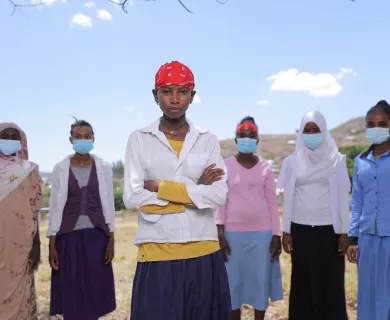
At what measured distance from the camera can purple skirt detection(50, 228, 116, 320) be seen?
5.08m

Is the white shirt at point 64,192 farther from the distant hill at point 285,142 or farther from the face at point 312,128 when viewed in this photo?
the distant hill at point 285,142

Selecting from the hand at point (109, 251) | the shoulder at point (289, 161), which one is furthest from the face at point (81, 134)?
the shoulder at point (289, 161)

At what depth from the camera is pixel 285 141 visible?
247 ft

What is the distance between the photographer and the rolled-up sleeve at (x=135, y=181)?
2.78 meters

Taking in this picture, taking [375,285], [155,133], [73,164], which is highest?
[155,133]

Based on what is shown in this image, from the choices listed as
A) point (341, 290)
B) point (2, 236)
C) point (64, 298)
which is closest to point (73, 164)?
point (2, 236)

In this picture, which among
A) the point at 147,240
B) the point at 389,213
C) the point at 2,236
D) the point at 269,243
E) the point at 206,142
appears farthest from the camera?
the point at 269,243

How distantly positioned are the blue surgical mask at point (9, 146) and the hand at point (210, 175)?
8.26ft

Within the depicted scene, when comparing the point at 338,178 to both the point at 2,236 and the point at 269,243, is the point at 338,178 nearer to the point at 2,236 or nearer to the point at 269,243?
the point at 269,243

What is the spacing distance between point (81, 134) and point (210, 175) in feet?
8.66

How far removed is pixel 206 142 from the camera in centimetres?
299

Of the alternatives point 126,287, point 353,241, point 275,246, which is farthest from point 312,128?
point 126,287

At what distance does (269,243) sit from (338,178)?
0.99 m

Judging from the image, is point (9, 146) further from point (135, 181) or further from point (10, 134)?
point (135, 181)
